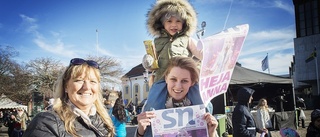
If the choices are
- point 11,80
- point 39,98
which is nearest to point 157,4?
point 39,98

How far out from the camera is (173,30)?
2490 mm

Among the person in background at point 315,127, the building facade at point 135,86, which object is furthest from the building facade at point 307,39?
the person in background at point 315,127

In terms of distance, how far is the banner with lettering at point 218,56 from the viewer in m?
1.82

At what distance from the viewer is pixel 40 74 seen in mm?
31641

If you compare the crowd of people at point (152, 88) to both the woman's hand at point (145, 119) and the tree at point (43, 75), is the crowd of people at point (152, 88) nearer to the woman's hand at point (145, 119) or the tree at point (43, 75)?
the woman's hand at point (145, 119)

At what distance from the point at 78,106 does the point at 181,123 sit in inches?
31.6

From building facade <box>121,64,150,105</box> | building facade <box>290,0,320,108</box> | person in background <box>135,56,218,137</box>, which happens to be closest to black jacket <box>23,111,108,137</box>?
person in background <box>135,56,218,137</box>

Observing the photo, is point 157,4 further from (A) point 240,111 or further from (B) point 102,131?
(A) point 240,111

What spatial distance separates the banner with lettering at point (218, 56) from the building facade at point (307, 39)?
118 feet

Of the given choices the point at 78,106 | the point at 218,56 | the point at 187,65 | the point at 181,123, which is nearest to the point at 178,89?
the point at 187,65

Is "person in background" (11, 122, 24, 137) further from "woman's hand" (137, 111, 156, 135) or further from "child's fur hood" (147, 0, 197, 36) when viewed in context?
"woman's hand" (137, 111, 156, 135)

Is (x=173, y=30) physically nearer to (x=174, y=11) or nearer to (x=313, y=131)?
(x=174, y=11)

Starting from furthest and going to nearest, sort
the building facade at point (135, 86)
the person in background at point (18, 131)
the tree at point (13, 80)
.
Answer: the building facade at point (135, 86) < the tree at point (13, 80) < the person in background at point (18, 131)

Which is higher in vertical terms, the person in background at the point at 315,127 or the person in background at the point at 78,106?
the person in background at the point at 78,106
